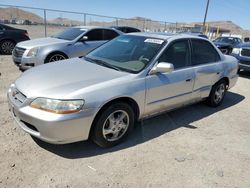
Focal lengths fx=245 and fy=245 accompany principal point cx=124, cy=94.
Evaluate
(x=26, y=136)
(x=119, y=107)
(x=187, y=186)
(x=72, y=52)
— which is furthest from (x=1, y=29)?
(x=187, y=186)

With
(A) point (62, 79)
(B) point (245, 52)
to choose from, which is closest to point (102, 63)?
(A) point (62, 79)

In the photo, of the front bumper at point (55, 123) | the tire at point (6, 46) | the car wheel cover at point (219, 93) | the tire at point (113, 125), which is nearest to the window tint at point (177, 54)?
the tire at point (113, 125)

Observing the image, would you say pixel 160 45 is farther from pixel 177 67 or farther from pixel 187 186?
pixel 187 186

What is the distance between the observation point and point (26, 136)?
3688 mm

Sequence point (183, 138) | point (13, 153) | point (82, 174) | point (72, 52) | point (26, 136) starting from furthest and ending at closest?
point (72, 52) → point (183, 138) → point (26, 136) → point (13, 153) → point (82, 174)

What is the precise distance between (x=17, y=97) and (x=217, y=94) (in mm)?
4129

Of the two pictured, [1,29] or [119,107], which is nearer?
[119,107]

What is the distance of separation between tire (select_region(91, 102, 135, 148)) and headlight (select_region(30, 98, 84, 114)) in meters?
0.38

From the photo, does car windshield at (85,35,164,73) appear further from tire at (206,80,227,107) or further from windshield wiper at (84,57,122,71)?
tire at (206,80,227,107)

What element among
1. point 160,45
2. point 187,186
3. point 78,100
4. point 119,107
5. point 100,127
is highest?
point 160,45

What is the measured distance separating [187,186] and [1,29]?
10.4 m

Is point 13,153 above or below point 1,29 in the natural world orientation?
below

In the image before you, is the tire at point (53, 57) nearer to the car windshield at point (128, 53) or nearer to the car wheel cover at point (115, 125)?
the car windshield at point (128, 53)

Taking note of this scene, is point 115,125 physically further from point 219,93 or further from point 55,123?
point 219,93
